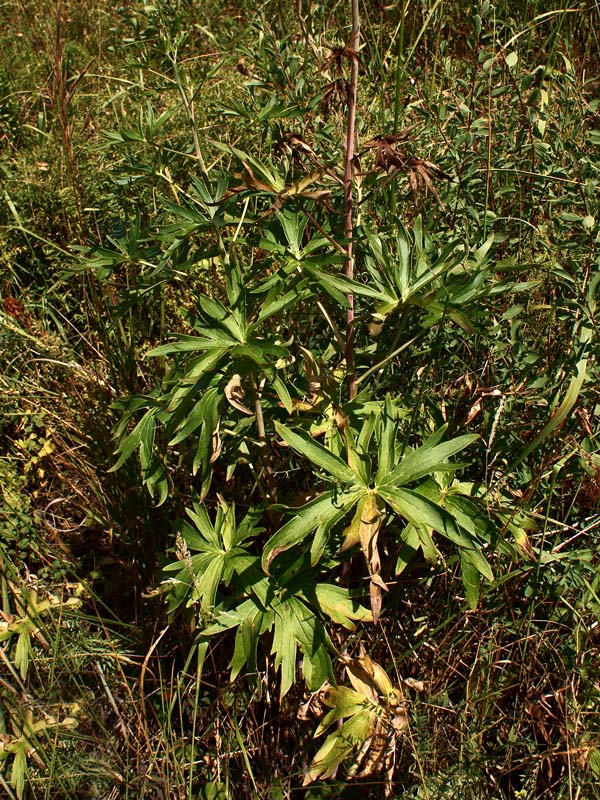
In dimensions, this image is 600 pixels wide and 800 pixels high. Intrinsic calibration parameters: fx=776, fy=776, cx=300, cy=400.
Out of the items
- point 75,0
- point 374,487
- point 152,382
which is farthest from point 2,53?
point 374,487

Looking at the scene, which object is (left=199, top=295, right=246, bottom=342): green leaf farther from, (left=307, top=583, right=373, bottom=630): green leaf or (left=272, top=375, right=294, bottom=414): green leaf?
(left=307, top=583, right=373, bottom=630): green leaf

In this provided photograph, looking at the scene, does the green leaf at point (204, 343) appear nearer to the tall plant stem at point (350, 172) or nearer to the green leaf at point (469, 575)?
the tall plant stem at point (350, 172)

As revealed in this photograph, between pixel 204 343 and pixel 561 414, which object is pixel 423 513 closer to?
pixel 561 414

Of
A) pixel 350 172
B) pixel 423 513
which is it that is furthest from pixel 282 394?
pixel 350 172

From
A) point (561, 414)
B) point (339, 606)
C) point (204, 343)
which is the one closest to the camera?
point (561, 414)

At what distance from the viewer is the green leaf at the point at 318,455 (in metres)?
1.64

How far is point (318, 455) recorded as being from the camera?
1.65 meters

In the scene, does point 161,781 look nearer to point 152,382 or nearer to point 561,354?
point 152,382

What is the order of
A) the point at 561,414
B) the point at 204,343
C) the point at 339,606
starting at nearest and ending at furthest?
the point at 561,414 → the point at 204,343 → the point at 339,606

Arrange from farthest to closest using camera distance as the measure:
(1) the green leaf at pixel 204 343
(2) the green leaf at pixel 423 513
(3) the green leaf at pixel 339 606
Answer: (3) the green leaf at pixel 339 606
(1) the green leaf at pixel 204 343
(2) the green leaf at pixel 423 513

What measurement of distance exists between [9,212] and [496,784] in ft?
9.29

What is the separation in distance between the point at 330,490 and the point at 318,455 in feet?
0.26

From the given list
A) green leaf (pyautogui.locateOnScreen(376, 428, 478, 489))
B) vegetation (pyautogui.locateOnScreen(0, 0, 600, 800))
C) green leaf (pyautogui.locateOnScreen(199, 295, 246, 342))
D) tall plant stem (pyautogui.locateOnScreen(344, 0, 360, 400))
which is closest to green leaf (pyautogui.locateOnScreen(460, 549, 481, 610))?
vegetation (pyautogui.locateOnScreen(0, 0, 600, 800))

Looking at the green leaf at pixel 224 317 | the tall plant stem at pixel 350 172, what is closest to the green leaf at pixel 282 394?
the green leaf at pixel 224 317
